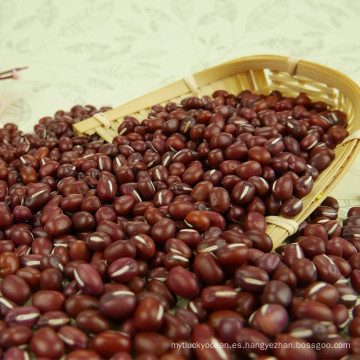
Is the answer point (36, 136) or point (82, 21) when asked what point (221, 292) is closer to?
point (36, 136)

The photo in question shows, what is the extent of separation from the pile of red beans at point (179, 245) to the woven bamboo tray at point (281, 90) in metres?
0.05

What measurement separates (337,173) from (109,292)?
86 centimetres

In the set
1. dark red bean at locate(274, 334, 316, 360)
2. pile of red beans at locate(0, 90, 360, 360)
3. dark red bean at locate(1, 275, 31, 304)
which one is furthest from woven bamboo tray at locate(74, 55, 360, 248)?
dark red bean at locate(1, 275, 31, 304)

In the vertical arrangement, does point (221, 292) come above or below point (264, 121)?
below

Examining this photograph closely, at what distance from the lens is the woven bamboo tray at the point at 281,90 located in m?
1.27

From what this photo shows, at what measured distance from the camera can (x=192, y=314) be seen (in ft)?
2.95

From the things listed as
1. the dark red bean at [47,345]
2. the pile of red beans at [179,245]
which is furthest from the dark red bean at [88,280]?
the dark red bean at [47,345]

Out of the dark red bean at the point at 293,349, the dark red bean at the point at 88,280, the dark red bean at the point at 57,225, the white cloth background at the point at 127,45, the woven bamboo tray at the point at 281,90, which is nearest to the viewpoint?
the dark red bean at the point at 293,349

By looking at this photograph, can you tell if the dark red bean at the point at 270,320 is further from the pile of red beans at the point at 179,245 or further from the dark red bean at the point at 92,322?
the dark red bean at the point at 92,322

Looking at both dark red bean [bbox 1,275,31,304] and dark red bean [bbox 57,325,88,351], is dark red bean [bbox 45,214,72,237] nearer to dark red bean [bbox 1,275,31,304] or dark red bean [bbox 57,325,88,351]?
dark red bean [bbox 1,275,31,304]

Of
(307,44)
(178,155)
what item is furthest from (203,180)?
(307,44)

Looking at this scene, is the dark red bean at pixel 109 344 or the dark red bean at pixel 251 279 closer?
the dark red bean at pixel 109 344

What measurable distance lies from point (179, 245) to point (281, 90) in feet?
3.88

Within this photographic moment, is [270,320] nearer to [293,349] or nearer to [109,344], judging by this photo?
[293,349]
